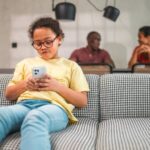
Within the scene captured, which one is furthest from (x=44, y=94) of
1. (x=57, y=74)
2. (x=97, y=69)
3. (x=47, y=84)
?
(x=97, y=69)

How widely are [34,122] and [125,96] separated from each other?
0.80 meters

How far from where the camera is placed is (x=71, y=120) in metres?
1.75

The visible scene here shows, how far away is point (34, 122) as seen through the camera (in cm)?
137

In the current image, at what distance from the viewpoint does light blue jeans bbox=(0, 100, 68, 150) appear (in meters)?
1.29

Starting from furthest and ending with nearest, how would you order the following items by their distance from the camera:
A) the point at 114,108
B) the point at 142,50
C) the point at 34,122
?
the point at 142,50 → the point at 114,108 → the point at 34,122

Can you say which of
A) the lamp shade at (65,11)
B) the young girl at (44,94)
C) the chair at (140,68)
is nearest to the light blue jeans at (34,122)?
the young girl at (44,94)

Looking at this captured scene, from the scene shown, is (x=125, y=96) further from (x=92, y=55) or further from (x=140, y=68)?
(x=92, y=55)

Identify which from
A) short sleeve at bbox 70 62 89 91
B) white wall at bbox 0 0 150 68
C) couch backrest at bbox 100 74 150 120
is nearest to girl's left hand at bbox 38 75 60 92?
short sleeve at bbox 70 62 89 91

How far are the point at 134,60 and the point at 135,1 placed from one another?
1520 millimetres

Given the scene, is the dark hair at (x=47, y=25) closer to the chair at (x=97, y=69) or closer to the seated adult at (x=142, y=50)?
the chair at (x=97, y=69)

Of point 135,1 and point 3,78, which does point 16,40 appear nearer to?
point 135,1

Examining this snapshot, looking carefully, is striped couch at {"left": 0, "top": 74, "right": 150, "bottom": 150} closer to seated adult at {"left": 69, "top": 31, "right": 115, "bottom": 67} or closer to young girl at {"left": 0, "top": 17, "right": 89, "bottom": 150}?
young girl at {"left": 0, "top": 17, "right": 89, "bottom": 150}

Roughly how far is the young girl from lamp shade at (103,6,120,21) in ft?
12.6

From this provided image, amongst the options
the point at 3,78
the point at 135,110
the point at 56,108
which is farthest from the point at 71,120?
the point at 3,78
